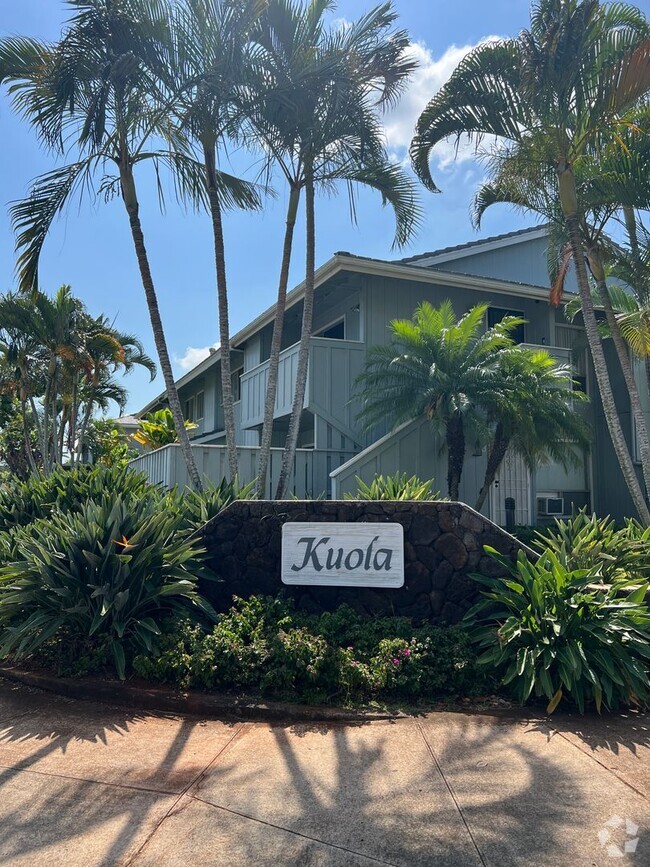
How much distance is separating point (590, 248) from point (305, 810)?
10.0 meters

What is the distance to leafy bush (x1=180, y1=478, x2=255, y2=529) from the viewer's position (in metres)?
7.93

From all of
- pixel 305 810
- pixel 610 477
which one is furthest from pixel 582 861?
pixel 610 477

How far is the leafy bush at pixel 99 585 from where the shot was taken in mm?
5860

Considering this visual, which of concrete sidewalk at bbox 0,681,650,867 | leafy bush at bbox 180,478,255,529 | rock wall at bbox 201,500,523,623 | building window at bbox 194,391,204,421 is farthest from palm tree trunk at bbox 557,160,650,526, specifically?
building window at bbox 194,391,204,421

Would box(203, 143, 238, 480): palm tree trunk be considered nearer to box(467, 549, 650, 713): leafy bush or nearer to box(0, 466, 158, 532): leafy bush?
box(0, 466, 158, 532): leafy bush

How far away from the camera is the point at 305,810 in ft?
11.9

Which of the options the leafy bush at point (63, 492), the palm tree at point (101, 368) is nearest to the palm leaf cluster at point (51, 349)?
the palm tree at point (101, 368)

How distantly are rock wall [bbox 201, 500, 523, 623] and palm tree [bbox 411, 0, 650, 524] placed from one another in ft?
14.5

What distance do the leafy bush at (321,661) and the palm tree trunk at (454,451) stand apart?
5.73 m

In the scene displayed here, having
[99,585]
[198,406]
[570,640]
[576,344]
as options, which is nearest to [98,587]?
[99,585]

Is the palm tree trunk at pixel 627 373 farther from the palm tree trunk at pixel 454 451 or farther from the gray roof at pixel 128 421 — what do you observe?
the gray roof at pixel 128 421

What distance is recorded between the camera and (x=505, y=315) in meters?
15.3

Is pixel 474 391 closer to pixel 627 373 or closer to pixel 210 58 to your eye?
pixel 627 373

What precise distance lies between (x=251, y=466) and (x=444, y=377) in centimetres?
377
